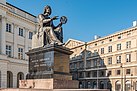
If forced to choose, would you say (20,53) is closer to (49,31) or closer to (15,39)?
(15,39)

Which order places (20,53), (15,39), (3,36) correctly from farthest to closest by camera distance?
(20,53) < (15,39) < (3,36)

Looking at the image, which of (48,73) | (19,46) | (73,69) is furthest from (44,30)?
(73,69)

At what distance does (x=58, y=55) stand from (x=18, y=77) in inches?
1176

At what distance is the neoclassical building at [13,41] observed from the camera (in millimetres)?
33312

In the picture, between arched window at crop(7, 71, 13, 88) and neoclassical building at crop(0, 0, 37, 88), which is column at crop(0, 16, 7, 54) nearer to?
neoclassical building at crop(0, 0, 37, 88)

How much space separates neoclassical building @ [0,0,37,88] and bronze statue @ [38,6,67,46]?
21.9 meters

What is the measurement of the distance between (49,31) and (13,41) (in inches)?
1082

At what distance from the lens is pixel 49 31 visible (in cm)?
1155

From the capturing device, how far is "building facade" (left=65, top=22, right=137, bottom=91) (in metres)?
50.2

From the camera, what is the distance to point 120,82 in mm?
52344

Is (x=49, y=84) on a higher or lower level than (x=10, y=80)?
higher

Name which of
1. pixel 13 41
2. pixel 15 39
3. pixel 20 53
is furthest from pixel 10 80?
pixel 15 39

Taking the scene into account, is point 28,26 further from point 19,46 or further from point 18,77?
point 18,77

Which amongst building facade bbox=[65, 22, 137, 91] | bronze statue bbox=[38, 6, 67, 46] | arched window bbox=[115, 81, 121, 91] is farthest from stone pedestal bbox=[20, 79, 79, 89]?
arched window bbox=[115, 81, 121, 91]
